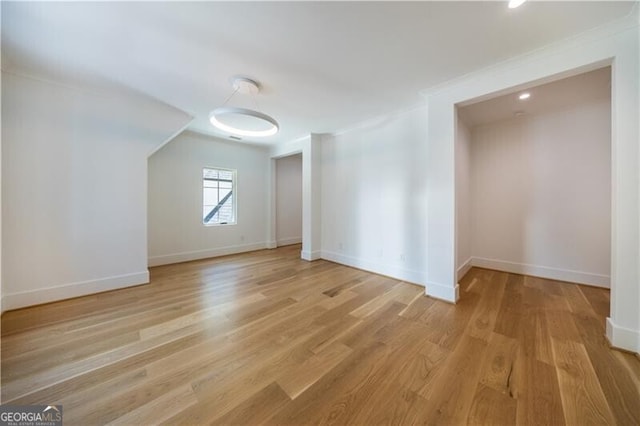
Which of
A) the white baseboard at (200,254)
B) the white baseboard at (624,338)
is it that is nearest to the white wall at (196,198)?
the white baseboard at (200,254)

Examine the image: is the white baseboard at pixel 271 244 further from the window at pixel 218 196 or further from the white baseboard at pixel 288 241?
the window at pixel 218 196

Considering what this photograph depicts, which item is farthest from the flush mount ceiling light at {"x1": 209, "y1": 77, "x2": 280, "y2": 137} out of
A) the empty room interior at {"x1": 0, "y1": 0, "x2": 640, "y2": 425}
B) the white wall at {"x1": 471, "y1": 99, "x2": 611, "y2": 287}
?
the white wall at {"x1": 471, "y1": 99, "x2": 611, "y2": 287}

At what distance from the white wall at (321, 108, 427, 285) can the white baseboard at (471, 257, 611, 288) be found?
1728mm

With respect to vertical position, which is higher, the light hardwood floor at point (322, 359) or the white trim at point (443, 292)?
the white trim at point (443, 292)

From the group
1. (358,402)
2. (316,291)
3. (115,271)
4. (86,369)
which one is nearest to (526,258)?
(316,291)

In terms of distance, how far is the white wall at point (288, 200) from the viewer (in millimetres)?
6270

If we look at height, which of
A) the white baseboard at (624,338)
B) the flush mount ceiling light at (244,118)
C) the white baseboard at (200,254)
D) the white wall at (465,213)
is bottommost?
the white baseboard at (624,338)

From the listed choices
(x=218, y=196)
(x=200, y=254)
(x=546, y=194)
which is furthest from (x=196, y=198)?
(x=546, y=194)

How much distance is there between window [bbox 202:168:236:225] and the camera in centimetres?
493

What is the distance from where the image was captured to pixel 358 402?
1312mm

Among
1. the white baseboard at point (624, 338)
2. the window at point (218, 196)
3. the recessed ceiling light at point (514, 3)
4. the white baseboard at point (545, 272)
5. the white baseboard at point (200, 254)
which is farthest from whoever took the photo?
the window at point (218, 196)

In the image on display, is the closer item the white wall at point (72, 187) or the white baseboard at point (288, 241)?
the white wall at point (72, 187)

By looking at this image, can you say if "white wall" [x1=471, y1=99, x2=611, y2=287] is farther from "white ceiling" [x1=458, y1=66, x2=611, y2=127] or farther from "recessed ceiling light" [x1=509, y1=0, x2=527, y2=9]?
"recessed ceiling light" [x1=509, y1=0, x2=527, y2=9]

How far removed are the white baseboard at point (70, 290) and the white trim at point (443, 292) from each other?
4.13m
